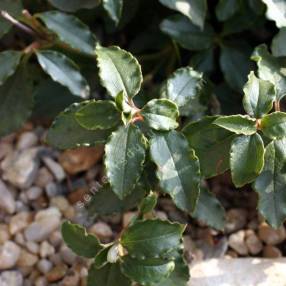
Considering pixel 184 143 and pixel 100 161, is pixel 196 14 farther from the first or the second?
pixel 100 161

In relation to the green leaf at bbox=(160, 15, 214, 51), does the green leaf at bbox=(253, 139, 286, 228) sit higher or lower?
lower

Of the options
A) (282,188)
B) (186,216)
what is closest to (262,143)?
(282,188)

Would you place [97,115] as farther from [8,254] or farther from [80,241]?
[8,254]

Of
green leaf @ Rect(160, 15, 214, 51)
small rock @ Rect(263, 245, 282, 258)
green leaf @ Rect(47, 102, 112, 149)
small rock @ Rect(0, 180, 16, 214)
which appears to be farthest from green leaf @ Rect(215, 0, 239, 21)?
→ small rock @ Rect(0, 180, 16, 214)

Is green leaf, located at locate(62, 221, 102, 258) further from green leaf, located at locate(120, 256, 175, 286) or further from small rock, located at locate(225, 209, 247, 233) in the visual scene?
small rock, located at locate(225, 209, 247, 233)

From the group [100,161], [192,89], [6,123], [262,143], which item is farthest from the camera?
[100,161]

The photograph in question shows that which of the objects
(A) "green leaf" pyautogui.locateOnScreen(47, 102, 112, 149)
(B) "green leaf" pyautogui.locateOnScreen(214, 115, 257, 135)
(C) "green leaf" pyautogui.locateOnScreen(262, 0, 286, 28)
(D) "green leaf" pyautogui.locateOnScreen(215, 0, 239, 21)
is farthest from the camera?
(D) "green leaf" pyautogui.locateOnScreen(215, 0, 239, 21)

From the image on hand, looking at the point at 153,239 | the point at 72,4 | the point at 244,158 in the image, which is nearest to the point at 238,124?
the point at 244,158
